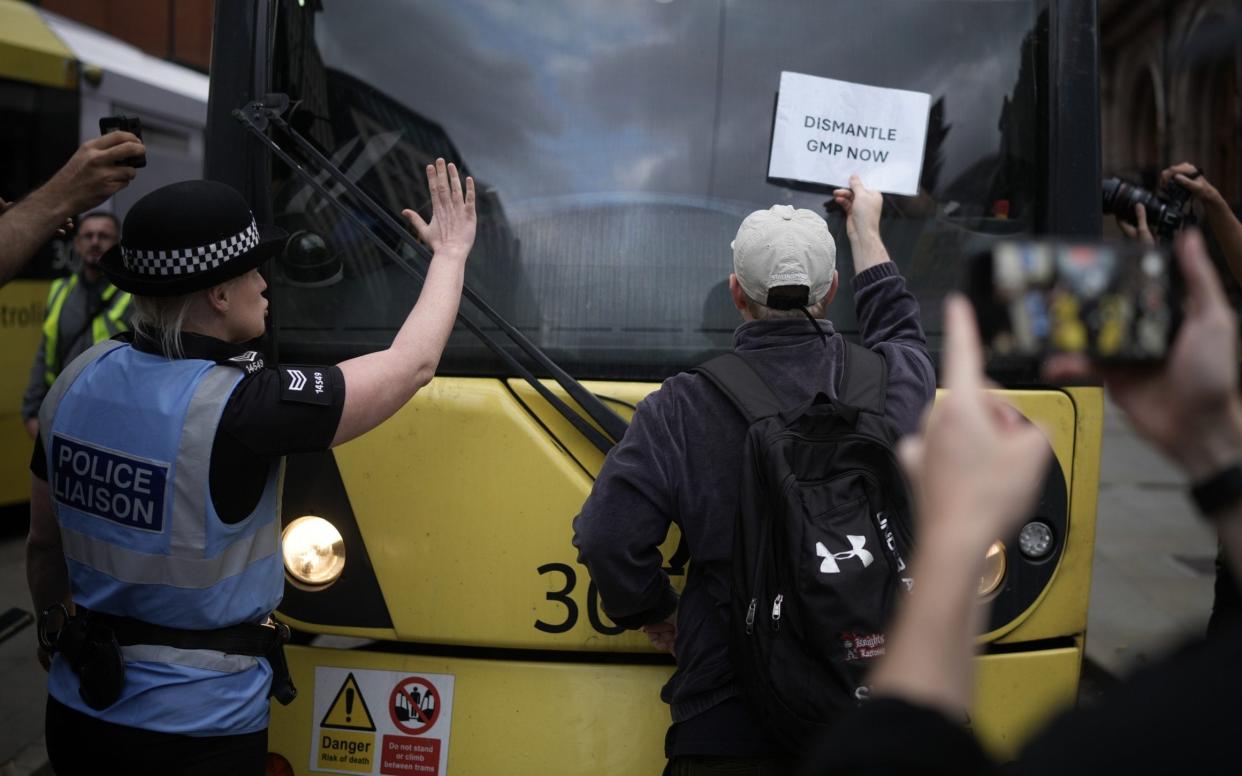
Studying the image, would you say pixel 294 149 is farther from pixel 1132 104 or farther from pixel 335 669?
pixel 1132 104

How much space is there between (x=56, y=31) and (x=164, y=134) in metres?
1.02

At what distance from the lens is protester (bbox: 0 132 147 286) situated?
7.76ft

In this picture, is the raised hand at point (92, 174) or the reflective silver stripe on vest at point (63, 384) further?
the raised hand at point (92, 174)

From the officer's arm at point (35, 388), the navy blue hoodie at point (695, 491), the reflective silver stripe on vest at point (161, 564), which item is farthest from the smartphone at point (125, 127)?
the officer's arm at point (35, 388)

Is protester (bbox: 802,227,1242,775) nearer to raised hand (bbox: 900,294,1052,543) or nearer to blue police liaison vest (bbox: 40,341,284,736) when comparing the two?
raised hand (bbox: 900,294,1052,543)

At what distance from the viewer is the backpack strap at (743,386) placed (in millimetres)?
2105

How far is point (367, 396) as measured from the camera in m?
2.08

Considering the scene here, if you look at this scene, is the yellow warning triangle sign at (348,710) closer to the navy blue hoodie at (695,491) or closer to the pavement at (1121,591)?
the navy blue hoodie at (695,491)

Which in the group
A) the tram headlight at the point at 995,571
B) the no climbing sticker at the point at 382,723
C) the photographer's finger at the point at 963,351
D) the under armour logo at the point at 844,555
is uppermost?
the photographer's finger at the point at 963,351

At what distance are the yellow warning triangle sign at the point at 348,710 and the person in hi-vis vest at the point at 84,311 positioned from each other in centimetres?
326

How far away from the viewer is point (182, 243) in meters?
2.05

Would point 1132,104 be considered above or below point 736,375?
above

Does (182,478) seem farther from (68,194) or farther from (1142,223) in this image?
(1142,223)

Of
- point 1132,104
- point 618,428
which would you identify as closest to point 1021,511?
point 618,428
